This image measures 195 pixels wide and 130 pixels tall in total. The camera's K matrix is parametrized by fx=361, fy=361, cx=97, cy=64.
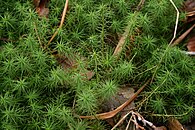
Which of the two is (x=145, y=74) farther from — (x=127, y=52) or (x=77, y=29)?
(x=77, y=29)

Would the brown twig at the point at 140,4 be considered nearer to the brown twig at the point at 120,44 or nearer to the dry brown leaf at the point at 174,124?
the brown twig at the point at 120,44

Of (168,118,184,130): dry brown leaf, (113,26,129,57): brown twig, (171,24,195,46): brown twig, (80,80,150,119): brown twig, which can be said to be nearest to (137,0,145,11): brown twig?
(113,26,129,57): brown twig

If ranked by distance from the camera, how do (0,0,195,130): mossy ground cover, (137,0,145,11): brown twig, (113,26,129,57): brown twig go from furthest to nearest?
(137,0,145,11): brown twig
(113,26,129,57): brown twig
(0,0,195,130): mossy ground cover

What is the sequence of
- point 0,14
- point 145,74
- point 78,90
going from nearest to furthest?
1. point 78,90
2. point 145,74
3. point 0,14

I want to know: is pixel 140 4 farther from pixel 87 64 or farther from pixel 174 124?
pixel 174 124

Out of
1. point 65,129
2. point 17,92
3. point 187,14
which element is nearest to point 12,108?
point 17,92

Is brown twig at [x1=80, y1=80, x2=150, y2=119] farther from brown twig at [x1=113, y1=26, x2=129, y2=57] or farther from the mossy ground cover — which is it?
brown twig at [x1=113, y1=26, x2=129, y2=57]

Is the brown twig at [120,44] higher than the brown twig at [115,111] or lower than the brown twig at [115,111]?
higher

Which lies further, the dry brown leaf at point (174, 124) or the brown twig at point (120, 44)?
the brown twig at point (120, 44)

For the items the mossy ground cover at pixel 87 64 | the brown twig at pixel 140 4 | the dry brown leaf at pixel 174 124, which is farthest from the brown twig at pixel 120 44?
the dry brown leaf at pixel 174 124
